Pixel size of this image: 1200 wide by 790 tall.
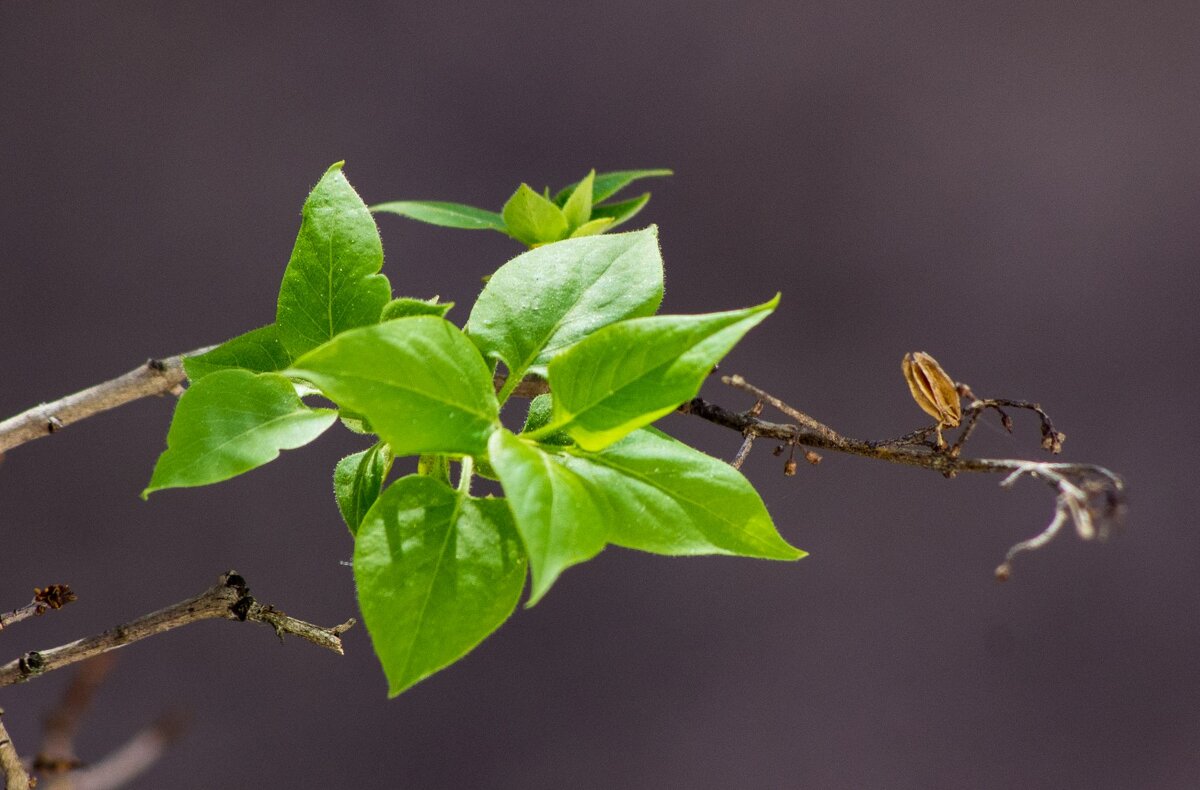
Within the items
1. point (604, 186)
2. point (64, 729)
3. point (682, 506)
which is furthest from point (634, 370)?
point (64, 729)

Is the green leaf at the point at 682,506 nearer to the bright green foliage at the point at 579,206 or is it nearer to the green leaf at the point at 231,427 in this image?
the green leaf at the point at 231,427

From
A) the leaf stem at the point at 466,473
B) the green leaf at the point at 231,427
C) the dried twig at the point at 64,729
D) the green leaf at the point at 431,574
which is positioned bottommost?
the dried twig at the point at 64,729

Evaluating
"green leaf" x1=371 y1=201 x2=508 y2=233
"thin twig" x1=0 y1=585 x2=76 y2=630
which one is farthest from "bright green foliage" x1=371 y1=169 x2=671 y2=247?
"thin twig" x1=0 y1=585 x2=76 y2=630

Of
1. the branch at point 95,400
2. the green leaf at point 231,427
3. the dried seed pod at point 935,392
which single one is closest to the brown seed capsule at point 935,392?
the dried seed pod at point 935,392

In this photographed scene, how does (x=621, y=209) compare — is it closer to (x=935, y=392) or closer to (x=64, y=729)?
(x=935, y=392)

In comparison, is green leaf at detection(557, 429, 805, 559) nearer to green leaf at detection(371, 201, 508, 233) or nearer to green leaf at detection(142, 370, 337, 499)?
green leaf at detection(142, 370, 337, 499)

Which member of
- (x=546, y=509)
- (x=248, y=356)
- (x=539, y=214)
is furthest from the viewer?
(x=539, y=214)
